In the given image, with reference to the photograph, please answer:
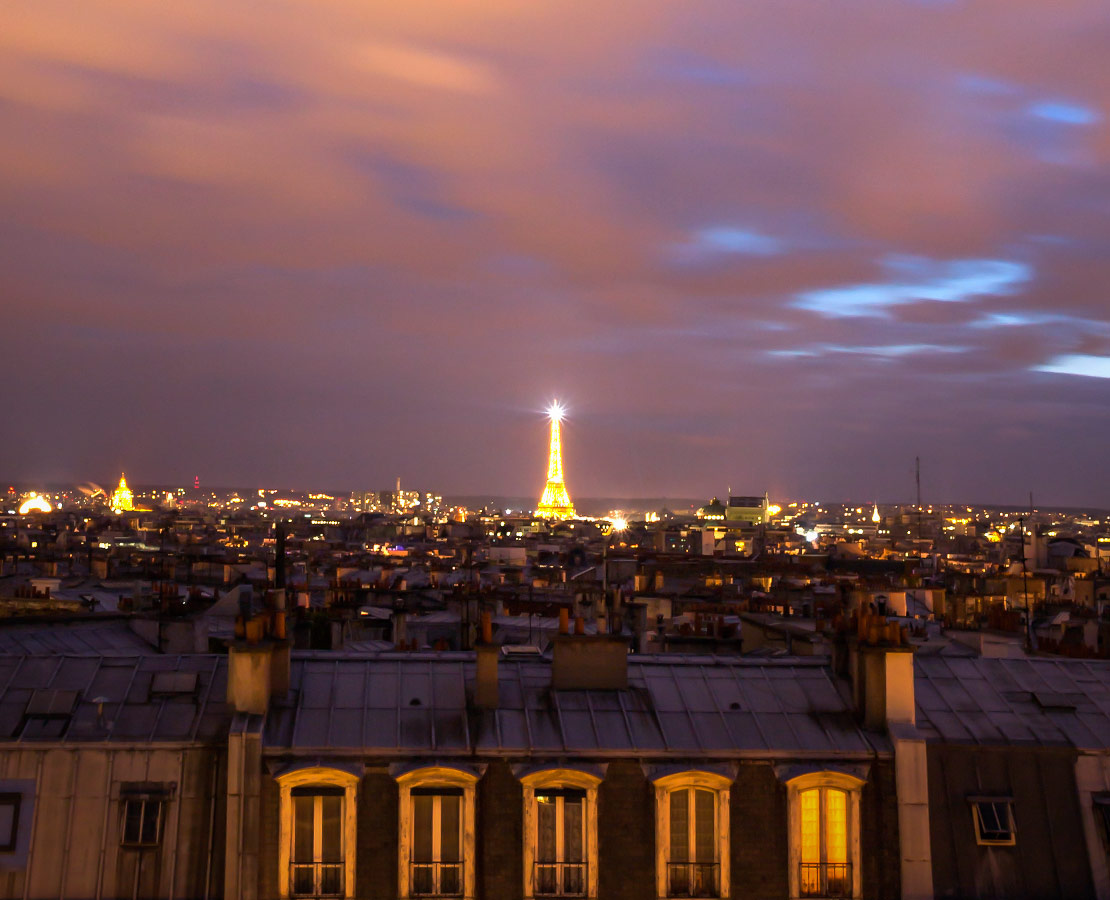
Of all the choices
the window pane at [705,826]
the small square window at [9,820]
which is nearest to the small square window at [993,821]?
the window pane at [705,826]

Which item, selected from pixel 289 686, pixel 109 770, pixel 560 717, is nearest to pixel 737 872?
pixel 560 717

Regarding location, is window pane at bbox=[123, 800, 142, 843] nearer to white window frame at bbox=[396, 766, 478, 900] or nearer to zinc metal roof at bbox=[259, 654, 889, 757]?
zinc metal roof at bbox=[259, 654, 889, 757]

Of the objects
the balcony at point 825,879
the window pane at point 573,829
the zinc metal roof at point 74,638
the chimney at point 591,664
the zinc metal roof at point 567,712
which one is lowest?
the balcony at point 825,879

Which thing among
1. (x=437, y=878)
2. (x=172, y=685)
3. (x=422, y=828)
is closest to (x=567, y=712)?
(x=422, y=828)

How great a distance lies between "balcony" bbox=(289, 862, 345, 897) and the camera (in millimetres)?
12945

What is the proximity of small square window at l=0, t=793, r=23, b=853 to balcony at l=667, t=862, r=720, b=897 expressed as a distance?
17.7 feet

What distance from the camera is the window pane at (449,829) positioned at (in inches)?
518

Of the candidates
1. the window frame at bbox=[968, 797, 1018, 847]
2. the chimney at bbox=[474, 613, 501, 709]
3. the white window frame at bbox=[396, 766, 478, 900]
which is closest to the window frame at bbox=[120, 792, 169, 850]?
the white window frame at bbox=[396, 766, 478, 900]

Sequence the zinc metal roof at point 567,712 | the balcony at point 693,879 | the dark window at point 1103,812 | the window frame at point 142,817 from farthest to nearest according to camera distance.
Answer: the dark window at point 1103,812
the zinc metal roof at point 567,712
the balcony at point 693,879
the window frame at point 142,817

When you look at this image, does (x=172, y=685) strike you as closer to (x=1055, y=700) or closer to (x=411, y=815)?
(x=411, y=815)

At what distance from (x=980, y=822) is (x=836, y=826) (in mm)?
1235

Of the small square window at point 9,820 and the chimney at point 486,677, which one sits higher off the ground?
the chimney at point 486,677

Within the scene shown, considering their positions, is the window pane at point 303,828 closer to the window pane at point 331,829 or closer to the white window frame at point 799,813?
the window pane at point 331,829

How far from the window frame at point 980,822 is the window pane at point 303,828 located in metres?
5.67
